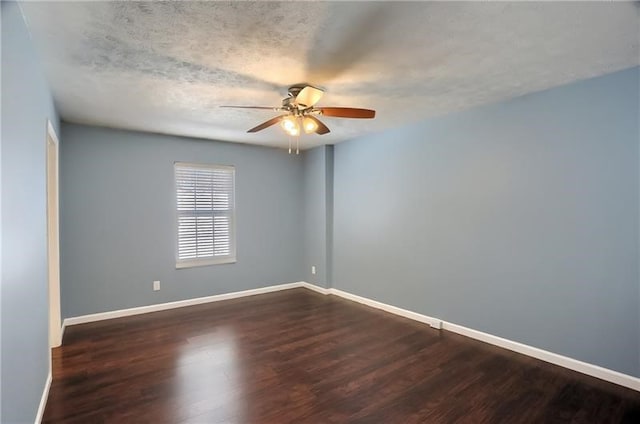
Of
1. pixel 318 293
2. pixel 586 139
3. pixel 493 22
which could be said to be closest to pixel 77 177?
pixel 318 293

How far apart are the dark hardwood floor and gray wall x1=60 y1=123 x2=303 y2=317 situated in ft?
1.85

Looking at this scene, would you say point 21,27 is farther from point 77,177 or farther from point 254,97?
point 77,177

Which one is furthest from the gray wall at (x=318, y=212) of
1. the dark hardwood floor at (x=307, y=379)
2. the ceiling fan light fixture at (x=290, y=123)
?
the ceiling fan light fixture at (x=290, y=123)

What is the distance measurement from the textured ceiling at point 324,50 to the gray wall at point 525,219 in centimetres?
35

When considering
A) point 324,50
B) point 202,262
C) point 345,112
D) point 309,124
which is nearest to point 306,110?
point 309,124

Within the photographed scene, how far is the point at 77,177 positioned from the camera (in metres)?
3.86

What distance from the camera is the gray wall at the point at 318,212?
5.25m

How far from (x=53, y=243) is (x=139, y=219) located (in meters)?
1.07

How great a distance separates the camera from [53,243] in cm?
327

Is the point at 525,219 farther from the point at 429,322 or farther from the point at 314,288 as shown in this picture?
the point at 314,288

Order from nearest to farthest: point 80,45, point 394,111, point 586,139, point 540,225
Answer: point 80,45 → point 586,139 → point 540,225 → point 394,111

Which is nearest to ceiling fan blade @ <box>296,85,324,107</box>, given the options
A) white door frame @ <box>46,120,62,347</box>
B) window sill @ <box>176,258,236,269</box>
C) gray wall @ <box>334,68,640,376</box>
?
gray wall @ <box>334,68,640,376</box>

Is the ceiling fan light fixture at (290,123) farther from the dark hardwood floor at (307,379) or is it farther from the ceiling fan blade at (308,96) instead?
the dark hardwood floor at (307,379)

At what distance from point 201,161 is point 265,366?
306 cm
